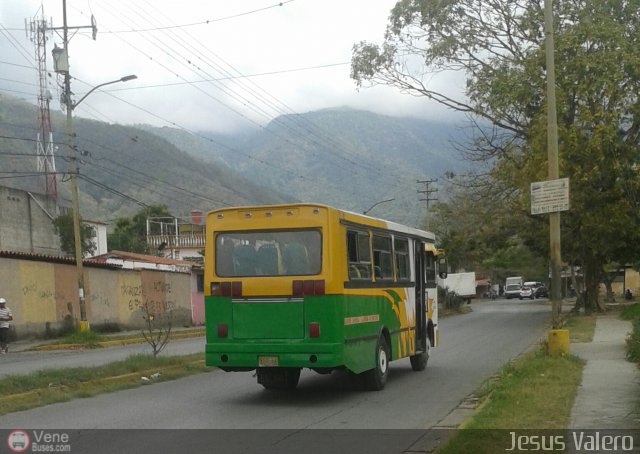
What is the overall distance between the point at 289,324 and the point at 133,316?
85.4 ft

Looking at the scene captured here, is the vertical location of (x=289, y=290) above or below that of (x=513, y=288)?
above

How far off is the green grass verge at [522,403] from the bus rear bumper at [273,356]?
222 centimetres

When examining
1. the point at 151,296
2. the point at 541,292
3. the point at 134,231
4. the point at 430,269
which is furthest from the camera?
the point at 541,292

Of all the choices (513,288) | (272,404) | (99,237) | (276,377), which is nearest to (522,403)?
(272,404)

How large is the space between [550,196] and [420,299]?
317cm

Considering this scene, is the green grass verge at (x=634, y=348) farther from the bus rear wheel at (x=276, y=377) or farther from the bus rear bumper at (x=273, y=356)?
the bus rear wheel at (x=276, y=377)

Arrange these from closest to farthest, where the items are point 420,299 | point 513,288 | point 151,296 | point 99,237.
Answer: point 420,299, point 151,296, point 99,237, point 513,288

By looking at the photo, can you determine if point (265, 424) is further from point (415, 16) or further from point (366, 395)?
point (415, 16)

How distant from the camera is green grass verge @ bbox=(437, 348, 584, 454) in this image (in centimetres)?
771

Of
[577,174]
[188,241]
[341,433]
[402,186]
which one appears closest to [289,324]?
[341,433]

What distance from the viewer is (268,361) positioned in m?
11.3

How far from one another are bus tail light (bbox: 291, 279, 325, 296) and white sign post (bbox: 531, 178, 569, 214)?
5.77m

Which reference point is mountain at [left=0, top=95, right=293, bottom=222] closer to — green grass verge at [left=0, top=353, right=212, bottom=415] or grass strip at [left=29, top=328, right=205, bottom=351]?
grass strip at [left=29, top=328, right=205, bottom=351]

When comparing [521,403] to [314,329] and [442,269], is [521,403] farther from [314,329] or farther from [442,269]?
[442,269]
